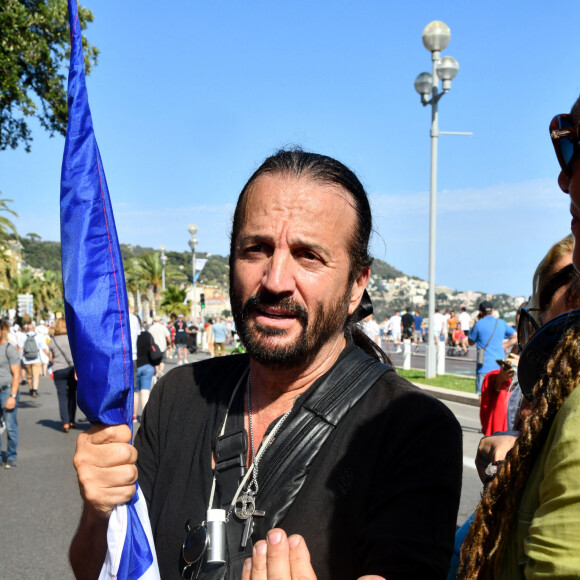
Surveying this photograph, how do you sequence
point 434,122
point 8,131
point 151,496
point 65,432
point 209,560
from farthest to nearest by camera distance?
point 434,122
point 8,131
point 65,432
point 151,496
point 209,560

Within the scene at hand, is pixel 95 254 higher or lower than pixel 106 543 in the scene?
higher

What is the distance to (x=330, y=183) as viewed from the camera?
219 centimetres

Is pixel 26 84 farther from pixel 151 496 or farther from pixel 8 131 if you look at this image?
pixel 151 496

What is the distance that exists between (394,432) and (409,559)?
13.2 inches

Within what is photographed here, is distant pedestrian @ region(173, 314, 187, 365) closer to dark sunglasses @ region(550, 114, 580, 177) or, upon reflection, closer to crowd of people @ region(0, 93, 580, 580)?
crowd of people @ region(0, 93, 580, 580)

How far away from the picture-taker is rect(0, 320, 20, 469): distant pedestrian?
30.1 feet

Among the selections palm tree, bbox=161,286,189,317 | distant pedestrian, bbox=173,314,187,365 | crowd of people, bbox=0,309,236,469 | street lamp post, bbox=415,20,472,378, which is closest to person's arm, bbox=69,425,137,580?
crowd of people, bbox=0,309,236,469

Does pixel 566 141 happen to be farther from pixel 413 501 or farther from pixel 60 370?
pixel 60 370

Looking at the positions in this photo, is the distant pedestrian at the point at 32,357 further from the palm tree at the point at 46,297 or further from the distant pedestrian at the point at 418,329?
the palm tree at the point at 46,297

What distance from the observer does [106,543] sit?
1.88 meters

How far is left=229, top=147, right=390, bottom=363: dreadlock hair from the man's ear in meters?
0.02

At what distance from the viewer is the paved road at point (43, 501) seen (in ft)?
18.1

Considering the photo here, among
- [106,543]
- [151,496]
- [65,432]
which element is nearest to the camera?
[106,543]

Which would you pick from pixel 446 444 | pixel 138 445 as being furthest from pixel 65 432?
pixel 446 444
